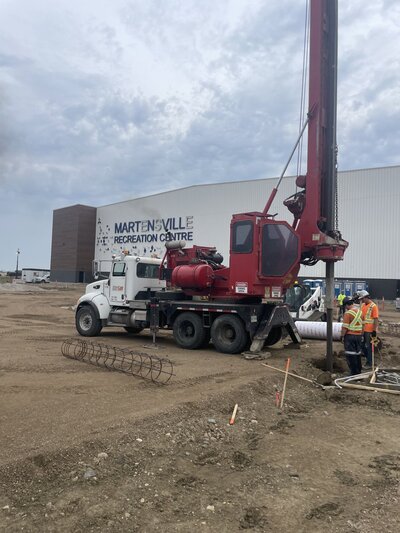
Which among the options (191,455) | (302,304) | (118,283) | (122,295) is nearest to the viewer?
(191,455)

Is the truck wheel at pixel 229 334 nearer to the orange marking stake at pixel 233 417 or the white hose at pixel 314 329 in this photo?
the white hose at pixel 314 329

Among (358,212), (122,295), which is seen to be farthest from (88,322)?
(358,212)

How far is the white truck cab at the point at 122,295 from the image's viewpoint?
49.6ft

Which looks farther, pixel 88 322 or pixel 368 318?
pixel 88 322

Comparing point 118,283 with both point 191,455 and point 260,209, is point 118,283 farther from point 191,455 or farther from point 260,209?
point 260,209

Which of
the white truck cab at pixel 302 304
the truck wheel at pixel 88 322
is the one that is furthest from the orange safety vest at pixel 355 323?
the white truck cab at pixel 302 304

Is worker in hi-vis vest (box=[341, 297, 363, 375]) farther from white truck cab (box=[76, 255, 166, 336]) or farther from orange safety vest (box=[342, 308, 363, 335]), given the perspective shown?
white truck cab (box=[76, 255, 166, 336])

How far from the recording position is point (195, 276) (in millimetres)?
13117

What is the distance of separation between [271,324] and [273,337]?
1.57m

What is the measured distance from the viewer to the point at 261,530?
12.6 ft

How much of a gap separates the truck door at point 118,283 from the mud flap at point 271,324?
16.1 feet

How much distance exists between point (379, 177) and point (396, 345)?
32641 millimetres

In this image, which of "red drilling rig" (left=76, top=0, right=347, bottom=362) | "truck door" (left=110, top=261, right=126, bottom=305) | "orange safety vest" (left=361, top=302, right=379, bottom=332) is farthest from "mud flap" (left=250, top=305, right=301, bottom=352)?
"truck door" (left=110, top=261, right=126, bottom=305)

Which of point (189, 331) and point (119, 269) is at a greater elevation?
point (119, 269)
